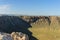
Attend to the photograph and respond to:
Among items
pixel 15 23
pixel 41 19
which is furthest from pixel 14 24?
pixel 41 19

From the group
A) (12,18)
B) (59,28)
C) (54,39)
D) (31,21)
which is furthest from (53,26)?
(54,39)

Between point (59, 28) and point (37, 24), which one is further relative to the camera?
point (37, 24)

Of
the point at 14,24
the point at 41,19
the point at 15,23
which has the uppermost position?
the point at 41,19

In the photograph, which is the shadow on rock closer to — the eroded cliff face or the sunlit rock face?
the sunlit rock face

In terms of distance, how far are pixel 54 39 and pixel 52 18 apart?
25314 mm

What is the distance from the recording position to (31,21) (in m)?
61.4

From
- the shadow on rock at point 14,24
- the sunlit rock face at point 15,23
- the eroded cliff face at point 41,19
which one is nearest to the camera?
the shadow on rock at point 14,24

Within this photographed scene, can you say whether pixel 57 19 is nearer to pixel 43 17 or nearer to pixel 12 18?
pixel 43 17

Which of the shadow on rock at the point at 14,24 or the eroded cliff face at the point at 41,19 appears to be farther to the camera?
the eroded cliff face at the point at 41,19

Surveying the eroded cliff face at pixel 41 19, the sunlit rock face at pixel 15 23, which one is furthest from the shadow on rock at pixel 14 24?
the eroded cliff face at pixel 41 19

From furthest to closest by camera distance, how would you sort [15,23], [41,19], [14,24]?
[41,19] → [15,23] → [14,24]

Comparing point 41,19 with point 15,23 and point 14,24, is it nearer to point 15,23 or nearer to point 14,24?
point 15,23

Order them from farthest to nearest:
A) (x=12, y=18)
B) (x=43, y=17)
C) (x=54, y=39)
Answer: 1. (x=43, y=17)
2. (x=12, y=18)
3. (x=54, y=39)

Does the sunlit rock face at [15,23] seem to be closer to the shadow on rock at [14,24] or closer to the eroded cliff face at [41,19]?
the shadow on rock at [14,24]
